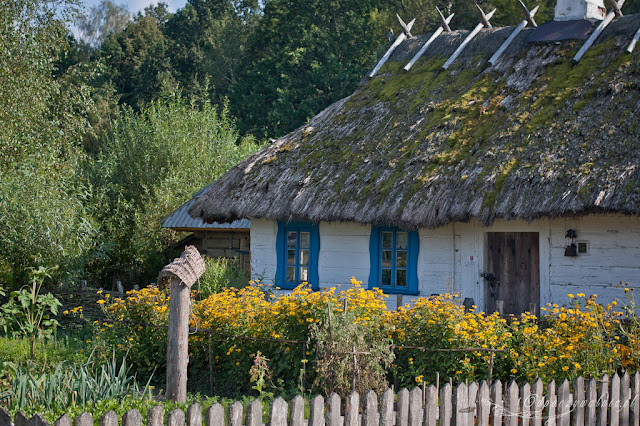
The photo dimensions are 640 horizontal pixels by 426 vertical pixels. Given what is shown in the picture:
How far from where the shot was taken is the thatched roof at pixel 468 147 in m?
9.36

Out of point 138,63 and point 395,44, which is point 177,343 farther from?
point 138,63

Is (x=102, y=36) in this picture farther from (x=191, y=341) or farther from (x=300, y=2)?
(x=191, y=341)

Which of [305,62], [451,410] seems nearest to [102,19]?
[305,62]

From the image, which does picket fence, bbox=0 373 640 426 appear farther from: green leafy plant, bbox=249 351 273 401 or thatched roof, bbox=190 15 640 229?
thatched roof, bbox=190 15 640 229

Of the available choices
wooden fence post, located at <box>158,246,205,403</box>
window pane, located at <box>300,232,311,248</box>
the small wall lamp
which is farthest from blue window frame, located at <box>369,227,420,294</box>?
wooden fence post, located at <box>158,246,205,403</box>

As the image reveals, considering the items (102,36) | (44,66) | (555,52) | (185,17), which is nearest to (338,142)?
(555,52)

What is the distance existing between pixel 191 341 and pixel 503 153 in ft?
17.5

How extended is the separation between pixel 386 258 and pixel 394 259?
0.16 metres

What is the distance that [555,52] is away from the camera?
11.8m

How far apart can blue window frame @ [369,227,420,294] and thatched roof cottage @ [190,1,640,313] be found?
2 centimetres

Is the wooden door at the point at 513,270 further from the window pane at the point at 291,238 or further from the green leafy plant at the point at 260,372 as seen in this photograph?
the green leafy plant at the point at 260,372

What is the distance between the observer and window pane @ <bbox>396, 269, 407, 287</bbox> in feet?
36.6

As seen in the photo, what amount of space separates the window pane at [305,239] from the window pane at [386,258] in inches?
56.9

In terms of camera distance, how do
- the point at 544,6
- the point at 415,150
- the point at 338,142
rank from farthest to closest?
the point at 544,6
the point at 338,142
the point at 415,150
